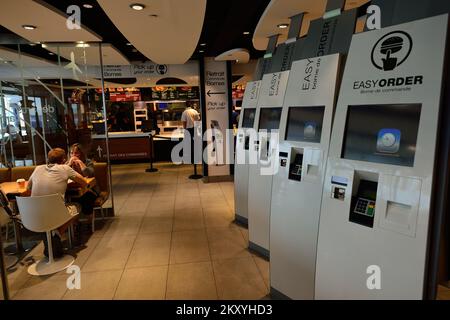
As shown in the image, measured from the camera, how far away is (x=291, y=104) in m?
2.76

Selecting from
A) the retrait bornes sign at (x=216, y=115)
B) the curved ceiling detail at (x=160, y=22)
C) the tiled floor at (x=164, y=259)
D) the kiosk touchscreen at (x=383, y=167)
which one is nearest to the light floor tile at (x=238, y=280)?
the tiled floor at (x=164, y=259)

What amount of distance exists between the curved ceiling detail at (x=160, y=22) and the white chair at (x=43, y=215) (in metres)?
2.26

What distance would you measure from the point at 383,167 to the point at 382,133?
208mm

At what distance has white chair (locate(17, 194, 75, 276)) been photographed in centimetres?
342

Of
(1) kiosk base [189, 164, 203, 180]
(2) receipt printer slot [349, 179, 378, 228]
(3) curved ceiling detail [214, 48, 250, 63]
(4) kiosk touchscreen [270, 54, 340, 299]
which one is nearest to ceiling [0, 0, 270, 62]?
(3) curved ceiling detail [214, 48, 250, 63]

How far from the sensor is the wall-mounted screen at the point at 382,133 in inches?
66.9

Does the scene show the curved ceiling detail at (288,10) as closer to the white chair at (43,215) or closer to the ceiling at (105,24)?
the ceiling at (105,24)

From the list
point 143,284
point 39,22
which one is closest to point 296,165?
point 143,284

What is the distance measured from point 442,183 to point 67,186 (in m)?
4.09

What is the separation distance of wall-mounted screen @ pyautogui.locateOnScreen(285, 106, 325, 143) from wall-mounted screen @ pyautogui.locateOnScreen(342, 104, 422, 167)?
1.56 ft

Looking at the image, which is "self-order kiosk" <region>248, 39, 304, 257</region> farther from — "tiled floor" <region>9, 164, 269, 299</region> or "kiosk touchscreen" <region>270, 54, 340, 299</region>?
"kiosk touchscreen" <region>270, 54, 340, 299</region>

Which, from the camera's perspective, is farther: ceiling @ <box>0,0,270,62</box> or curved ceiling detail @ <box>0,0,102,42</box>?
ceiling @ <box>0,0,270,62</box>
